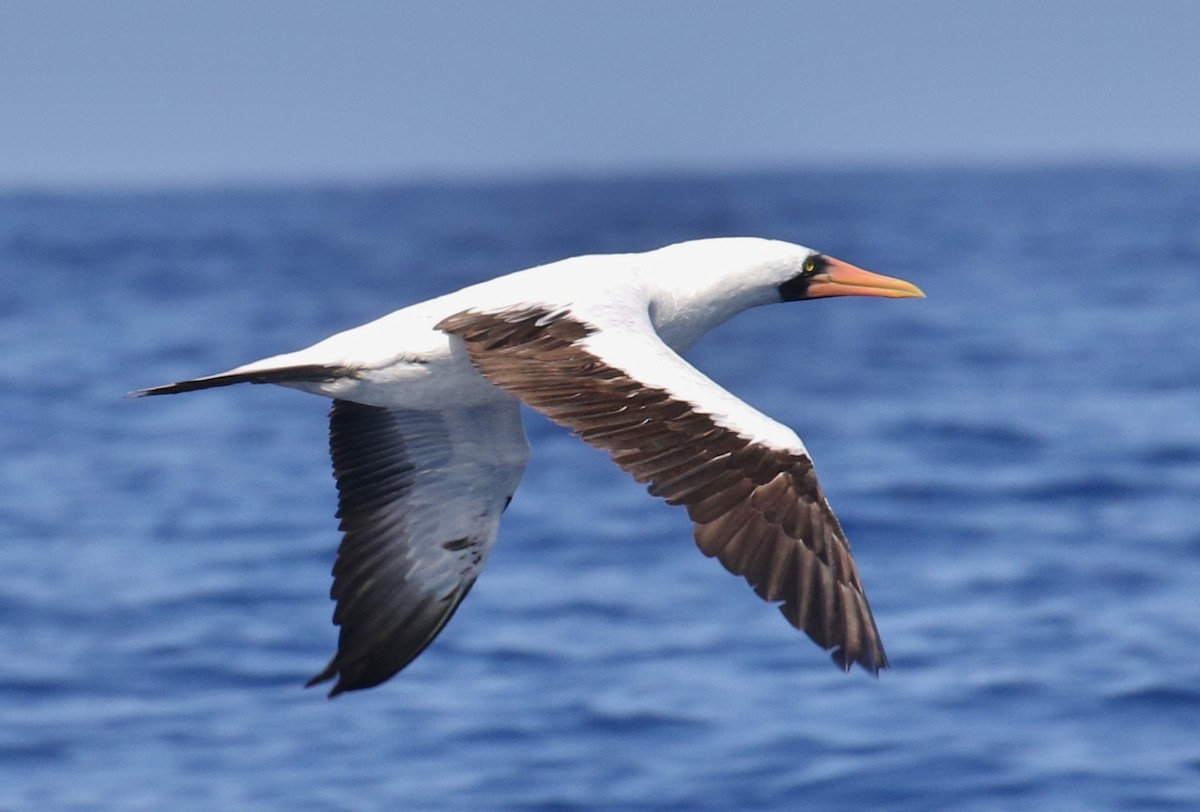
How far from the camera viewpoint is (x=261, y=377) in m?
8.37

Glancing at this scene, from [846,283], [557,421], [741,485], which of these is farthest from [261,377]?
[846,283]

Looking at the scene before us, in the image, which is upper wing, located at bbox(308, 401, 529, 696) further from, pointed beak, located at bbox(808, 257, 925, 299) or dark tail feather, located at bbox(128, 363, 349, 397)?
pointed beak, located at bbox(808, 257, 925, 299)

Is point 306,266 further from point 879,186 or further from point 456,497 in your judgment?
point 879,186

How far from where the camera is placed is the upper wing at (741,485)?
7.07m

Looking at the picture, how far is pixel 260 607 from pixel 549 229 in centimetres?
4876

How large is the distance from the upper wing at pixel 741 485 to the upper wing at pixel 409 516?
7.57ft

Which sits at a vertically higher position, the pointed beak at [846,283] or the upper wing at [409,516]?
the pointed beak at [846,283]

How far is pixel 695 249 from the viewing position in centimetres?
926

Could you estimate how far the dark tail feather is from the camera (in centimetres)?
823

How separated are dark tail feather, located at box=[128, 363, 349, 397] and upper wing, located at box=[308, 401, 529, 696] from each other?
1.22 meters

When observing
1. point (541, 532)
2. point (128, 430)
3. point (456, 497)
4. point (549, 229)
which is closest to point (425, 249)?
point (549, 229)

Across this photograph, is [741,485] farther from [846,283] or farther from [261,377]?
[846,283]

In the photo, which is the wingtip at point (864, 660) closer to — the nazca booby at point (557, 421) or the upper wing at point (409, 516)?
the nazca booby at point (557, 421)

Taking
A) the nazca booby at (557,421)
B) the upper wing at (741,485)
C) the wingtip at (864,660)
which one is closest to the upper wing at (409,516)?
the nazca booby at (557,421)
